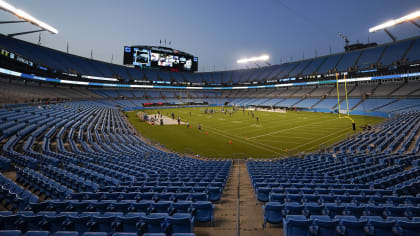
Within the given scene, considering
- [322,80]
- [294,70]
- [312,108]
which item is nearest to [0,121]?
[312,108]

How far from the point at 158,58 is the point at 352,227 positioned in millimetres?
82763

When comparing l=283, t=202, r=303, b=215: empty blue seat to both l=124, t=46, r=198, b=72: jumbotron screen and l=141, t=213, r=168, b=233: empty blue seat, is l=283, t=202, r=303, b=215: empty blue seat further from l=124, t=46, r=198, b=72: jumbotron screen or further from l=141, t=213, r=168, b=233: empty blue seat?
l=124, t=46, r=198, b=72: jumbotron screen

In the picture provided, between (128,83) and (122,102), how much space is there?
15.4m

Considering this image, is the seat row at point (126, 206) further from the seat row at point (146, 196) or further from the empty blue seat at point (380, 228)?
the empty blue seat at point (380, 228)

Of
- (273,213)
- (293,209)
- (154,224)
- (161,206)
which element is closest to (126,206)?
(161,206)

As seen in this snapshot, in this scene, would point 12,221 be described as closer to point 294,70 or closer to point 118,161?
point 118,161

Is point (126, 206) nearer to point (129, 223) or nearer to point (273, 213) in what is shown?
point (129, 223)

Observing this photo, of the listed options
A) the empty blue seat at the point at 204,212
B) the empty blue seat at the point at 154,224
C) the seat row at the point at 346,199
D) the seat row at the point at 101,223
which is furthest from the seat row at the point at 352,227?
the empty blue seat at the point at 154,224

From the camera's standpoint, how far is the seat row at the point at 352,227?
3725mm

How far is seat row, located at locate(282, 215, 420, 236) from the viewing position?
3.72 meters

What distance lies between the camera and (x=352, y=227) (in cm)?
386

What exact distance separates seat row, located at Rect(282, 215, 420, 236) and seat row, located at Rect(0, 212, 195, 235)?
2.28 metres

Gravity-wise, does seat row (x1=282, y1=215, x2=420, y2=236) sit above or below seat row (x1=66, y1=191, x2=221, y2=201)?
Result: above

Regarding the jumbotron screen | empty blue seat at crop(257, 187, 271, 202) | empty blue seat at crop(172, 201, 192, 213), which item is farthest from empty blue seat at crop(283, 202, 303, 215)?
the jumbotron screen
